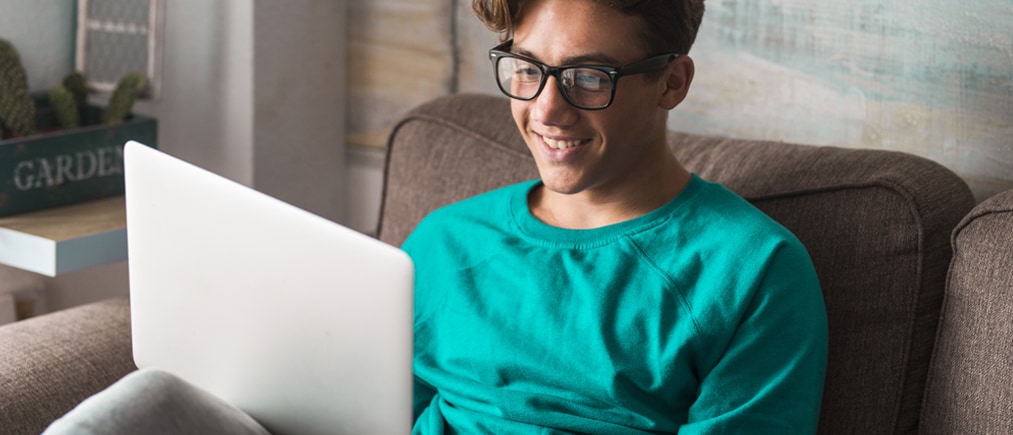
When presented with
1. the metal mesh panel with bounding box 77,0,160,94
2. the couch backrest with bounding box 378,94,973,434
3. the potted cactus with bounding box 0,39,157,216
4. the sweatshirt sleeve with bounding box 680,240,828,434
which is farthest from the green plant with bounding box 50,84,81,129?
the sweatshirt sleeve with bounding box 680,240,828,434

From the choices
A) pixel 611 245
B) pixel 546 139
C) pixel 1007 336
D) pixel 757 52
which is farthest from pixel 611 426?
pixel 757 52

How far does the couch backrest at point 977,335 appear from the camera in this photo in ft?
3.93

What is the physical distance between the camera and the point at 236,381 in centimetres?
109

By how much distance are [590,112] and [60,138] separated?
43.2 inches

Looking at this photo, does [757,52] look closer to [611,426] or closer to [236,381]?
[611,426]

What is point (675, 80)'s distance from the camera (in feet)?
4.23

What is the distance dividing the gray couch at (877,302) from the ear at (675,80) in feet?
0.72

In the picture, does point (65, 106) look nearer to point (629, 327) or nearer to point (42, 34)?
point (42, 34)

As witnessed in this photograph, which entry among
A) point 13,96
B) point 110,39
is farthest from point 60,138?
point 110,39

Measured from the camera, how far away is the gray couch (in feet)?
4.03

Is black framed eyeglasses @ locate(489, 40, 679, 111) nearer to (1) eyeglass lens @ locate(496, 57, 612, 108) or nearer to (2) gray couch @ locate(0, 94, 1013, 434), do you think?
(1) eyeglass lens @ locate(496, 57, 612, 108)

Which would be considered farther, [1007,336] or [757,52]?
[757,52]

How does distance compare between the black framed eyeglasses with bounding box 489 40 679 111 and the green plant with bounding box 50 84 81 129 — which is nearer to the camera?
the black framed eyeglasses with bounding box 489 40 679 111

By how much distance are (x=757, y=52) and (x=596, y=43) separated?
0.59 meters
